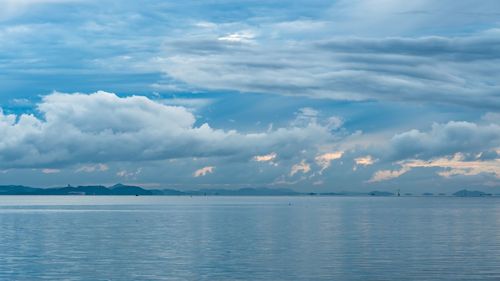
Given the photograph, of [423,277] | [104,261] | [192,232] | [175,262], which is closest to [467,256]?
[423,277]

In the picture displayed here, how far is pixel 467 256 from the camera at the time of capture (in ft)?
266

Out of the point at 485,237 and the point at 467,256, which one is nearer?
the point at 467,256

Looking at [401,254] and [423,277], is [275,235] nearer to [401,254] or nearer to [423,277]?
[401,254]

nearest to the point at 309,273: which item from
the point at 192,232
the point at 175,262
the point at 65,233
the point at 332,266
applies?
the point at 332,266

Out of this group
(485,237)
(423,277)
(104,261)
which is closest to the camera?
(423,277)

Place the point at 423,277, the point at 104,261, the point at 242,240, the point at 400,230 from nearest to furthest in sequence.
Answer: the point at 423,277 → the point at 104,261 → the point at 242,240 → the point at 400,230

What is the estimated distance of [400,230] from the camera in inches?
5069

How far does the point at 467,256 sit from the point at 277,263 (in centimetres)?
2361

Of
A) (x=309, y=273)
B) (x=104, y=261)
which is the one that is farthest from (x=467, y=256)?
(x=104, y=261)

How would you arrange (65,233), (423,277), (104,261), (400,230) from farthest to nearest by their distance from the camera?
(400,230), (65,233), (104,261), (423,277)

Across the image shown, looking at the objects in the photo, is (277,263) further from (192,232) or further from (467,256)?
(192,232)

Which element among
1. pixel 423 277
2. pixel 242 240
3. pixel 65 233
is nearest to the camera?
pixel 423 277

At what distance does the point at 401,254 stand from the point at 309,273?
21.1 m

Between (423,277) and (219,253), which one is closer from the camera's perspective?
(423,277)
